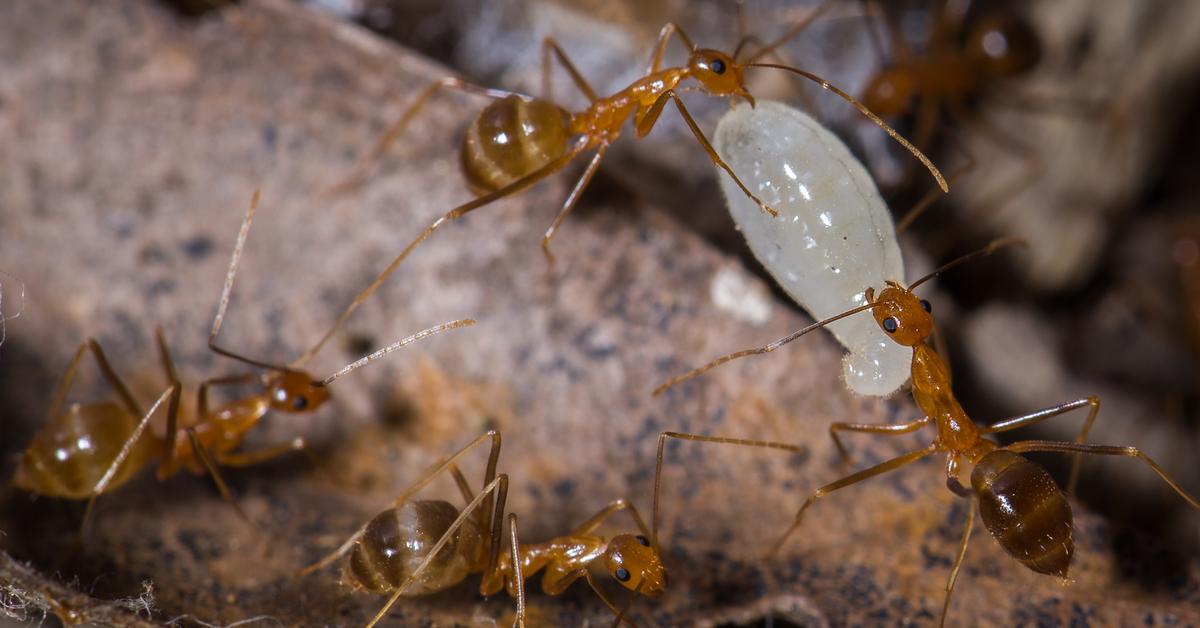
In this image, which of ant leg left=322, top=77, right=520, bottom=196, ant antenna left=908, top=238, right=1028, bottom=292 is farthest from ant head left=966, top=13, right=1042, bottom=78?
ant leg left=322, top=77, right=520, bottom=196

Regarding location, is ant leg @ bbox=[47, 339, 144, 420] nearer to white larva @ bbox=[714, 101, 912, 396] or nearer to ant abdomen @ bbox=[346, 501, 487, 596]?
ant abdomen @ bbox=[346, 501, 487, 596]

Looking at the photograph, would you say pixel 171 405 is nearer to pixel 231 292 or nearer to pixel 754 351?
pixel 231 292

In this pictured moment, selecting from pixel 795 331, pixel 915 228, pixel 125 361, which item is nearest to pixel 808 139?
pixel 795 331

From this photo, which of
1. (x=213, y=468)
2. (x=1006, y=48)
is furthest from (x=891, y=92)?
(x=213, y=468)

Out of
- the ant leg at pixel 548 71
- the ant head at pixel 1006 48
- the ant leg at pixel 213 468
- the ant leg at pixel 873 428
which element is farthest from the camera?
the ant head at pixel 1006 48

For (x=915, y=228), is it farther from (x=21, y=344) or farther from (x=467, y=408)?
(x=21, y=344)

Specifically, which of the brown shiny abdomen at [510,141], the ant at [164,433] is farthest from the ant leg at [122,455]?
the brown shiny abdomen at [510,141]

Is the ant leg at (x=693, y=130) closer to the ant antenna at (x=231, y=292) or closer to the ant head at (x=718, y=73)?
the ant head at (x=718, y=73)
